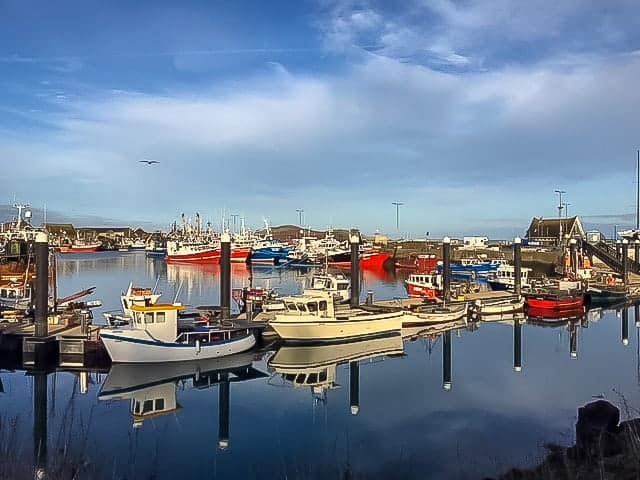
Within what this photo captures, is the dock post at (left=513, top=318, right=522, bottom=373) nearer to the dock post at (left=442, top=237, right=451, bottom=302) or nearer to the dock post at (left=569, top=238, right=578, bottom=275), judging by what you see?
the dock post at (left=442, top=237, right=451, bottom=302)

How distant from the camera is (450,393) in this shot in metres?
19.3

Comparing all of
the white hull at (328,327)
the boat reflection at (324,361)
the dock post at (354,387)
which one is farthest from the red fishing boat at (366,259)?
the dock post at (354,387)

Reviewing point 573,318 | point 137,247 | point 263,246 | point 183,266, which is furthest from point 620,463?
point 137,247

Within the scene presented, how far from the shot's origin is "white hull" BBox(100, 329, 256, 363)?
67.7ft

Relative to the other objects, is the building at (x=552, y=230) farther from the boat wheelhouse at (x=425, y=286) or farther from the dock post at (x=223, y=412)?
the dock post at (x=223, y=412)

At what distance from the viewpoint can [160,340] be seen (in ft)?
70.9

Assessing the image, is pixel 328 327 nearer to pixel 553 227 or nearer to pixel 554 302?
pixel 554 302

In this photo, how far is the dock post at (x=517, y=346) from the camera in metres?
23.6

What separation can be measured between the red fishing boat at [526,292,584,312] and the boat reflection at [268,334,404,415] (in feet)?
45.3

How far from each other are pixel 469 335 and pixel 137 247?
497 ft

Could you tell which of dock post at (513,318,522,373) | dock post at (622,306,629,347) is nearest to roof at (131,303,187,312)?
dock post at (513,318,522,373)

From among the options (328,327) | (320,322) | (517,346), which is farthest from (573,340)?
(320,322)

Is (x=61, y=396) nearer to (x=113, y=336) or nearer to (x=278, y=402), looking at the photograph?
(x=113, y=336)

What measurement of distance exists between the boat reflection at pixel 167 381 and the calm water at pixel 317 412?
59 mm
